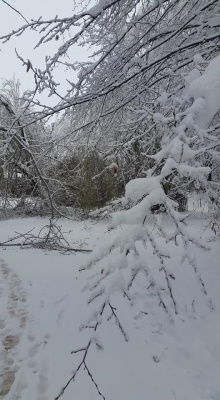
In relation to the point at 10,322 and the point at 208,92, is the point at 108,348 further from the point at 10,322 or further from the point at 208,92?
the point at 208,92

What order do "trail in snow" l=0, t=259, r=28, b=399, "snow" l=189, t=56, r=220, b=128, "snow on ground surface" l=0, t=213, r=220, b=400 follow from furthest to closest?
"trail in snow" l=0, t=259, r=28, b=399
"snow on ground surface" l=0, t=213, r=220, b=400
"snow" l=189, t=56, r=220, b=128

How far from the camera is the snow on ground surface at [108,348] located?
331 centimetres

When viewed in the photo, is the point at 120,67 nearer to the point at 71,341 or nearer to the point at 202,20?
the point at 202,20

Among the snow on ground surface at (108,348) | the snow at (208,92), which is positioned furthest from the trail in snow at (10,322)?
the snow at (208,92)

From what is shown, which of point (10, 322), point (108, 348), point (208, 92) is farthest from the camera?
point (10, 322)

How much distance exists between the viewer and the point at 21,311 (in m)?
5.30

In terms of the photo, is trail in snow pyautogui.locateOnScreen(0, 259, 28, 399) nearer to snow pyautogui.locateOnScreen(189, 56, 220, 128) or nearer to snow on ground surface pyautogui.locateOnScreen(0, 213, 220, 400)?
snow on ground surface pyautogui.locateOnScreen(0, 213, 220, 400)

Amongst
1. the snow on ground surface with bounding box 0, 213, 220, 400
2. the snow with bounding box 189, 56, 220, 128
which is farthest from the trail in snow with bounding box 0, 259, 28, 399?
the snow with bounding box 189, 56, 220, 128

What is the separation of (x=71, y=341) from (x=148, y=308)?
129cm

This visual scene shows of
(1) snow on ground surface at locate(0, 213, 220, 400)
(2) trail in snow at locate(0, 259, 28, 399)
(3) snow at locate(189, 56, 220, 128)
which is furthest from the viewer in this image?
(2) trail in snow at locate(0, 259, 28, 399)

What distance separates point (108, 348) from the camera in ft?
13.2

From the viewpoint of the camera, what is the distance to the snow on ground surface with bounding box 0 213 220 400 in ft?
10.9

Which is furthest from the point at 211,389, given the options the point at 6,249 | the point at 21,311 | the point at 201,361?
the point at 6,249

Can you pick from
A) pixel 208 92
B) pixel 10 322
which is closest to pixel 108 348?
pixel 10 322
